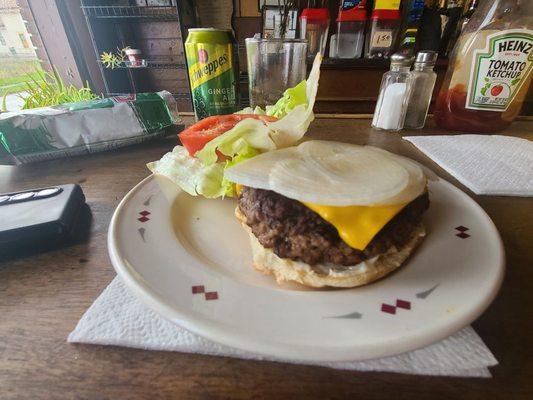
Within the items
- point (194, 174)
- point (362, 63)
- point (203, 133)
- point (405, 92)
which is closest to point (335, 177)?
point (194, 174)

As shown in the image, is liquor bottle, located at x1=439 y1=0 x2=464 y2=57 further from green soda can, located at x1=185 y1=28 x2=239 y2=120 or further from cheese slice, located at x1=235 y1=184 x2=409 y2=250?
cheese slice, located at x1=235 y1=184 x2=409 y2=250

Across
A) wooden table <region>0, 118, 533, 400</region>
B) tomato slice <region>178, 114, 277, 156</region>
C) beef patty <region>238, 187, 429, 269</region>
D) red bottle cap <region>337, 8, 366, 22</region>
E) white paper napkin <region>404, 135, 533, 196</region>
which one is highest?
red bottle cap <region>337, 8, 366, 22</region>

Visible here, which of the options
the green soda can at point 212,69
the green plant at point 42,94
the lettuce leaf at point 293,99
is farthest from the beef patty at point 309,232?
the green plant at point 42,94

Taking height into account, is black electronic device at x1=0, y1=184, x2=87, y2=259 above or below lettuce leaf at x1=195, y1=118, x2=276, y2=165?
below

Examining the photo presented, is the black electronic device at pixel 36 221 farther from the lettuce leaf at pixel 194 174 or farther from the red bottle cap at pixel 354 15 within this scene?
the red bottle cap at pixel 354 15

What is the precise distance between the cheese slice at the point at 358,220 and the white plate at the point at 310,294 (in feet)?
0.33

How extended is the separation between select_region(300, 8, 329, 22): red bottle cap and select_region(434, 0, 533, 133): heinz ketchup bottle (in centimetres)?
175

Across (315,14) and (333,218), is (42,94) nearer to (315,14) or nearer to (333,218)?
(333,218)

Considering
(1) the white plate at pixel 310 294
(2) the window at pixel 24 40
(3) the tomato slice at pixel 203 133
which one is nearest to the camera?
(1) the white plate at pixel 310 294

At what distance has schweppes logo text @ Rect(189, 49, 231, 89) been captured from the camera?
1356 mm

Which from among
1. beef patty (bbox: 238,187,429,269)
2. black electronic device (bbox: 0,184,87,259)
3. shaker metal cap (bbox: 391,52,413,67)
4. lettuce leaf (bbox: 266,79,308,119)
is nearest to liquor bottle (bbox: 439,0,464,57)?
shaker metal cap (bbox: 391,52,413,67)

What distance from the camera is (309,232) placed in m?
0.66

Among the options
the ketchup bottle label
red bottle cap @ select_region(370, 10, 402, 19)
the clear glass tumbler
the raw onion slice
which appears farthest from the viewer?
red bottle cap @ select_region(370, 10, 402, 19)

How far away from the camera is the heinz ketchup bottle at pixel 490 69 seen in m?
1.33
